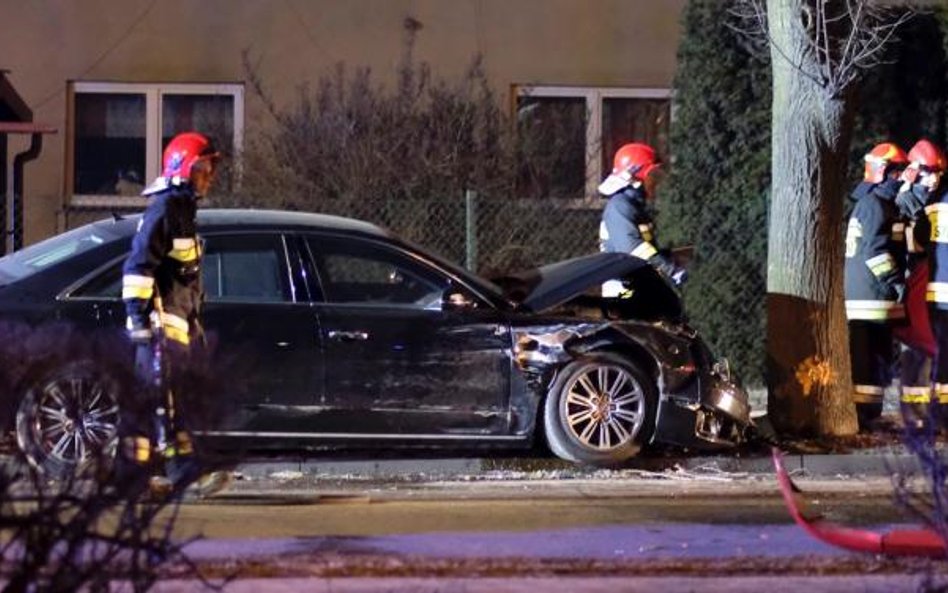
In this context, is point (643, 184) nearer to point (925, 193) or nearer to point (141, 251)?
point (925, 193)

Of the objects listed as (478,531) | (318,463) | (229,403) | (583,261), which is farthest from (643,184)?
(229,403)

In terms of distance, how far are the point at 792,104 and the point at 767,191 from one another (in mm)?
2617

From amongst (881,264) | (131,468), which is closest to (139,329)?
(131,468)

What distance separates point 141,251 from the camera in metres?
7.91

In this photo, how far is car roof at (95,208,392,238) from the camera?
29.6ft

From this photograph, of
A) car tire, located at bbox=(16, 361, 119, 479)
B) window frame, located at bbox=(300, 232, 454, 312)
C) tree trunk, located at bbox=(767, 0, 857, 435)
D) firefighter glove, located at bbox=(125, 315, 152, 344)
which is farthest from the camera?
tree trunk, located at bbox=(767, 0, 857, 435)

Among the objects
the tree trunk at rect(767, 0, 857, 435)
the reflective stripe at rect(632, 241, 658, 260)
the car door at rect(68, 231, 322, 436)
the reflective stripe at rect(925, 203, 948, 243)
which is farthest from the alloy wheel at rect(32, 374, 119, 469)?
the reflective stripe at rect(925, 203, 948, 243)

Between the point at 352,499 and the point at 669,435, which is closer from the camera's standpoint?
the point at 352,499

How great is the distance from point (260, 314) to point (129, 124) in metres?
9.14

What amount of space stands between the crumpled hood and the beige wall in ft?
25.1

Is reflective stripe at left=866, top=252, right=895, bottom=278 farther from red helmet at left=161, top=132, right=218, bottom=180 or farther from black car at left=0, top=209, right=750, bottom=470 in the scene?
red helmet at left=161, top=132, right=218, bottom=180

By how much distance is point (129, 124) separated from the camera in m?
17.4

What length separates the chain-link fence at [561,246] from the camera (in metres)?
12.6

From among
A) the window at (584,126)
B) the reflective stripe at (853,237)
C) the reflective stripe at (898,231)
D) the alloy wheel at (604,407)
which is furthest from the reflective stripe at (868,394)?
the window at (584,126)
